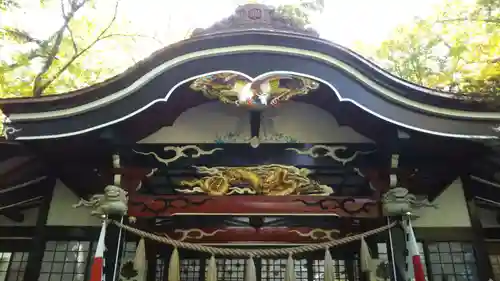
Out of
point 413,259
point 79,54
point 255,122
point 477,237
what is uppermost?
point 79,54

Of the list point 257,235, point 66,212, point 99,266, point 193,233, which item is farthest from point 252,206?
point 66,212

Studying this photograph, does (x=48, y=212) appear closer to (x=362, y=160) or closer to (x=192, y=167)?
(x=192, y=167)

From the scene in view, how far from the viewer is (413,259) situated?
5.48m

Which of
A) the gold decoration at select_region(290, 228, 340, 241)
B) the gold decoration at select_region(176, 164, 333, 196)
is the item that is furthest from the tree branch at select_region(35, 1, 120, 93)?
the gold decoration at select_region(290, 228, 340, 241)

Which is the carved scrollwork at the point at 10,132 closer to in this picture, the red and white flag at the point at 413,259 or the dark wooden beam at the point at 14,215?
the dark wooden beam at the point at 14,215

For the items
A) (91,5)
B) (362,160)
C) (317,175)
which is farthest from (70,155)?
(91,5)

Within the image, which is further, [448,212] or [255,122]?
[448,212]

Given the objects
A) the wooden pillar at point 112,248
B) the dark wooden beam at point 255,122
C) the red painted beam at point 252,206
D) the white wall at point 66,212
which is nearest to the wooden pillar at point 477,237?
the red painted beam at point 252,206

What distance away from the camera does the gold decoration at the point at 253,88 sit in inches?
Answer: 227

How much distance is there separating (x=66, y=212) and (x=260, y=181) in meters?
3.08

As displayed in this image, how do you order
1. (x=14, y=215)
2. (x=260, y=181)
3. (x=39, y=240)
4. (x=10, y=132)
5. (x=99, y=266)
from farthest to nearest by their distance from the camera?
(x=14, y=215)
(x=39, y=240)
(x=260, y=181)
(x=10, y=132)
(x=99, y=266)

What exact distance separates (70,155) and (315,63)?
3.54 meters

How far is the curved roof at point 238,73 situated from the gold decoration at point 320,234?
8.31 ft

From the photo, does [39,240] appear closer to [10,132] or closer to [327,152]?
[10,132]
